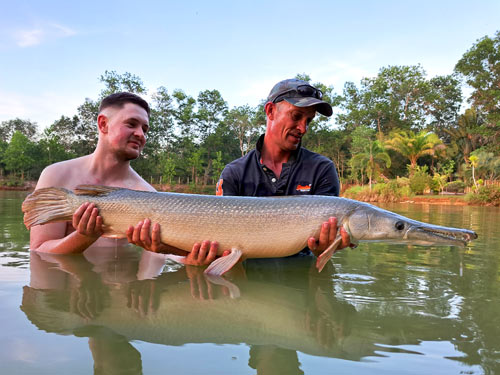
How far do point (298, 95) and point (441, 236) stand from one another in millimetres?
1841

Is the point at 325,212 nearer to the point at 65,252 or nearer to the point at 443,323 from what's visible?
the point at 443,323

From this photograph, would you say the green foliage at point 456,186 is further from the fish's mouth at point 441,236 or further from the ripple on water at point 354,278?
the fish's mouth at point 441,236

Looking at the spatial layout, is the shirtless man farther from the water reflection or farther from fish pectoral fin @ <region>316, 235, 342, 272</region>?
fish pectoral fin @ <region>316, 235, 342, 272</region>

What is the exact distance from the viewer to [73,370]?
4.89 ft

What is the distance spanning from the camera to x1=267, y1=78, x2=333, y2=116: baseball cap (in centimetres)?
360

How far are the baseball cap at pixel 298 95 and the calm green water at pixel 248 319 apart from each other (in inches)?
63.1

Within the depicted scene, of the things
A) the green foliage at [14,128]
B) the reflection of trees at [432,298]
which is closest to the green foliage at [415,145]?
the reflection of trees at [432,298]

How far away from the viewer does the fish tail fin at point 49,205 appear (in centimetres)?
303

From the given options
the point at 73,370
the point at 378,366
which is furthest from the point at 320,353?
the point at 73,370

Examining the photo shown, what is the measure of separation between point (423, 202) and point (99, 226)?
2553cm

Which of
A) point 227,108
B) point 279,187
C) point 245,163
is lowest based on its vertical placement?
point 279,187

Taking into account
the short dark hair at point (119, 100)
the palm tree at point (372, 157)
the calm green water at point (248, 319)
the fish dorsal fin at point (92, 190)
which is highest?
the palm tree at point (372, 157)

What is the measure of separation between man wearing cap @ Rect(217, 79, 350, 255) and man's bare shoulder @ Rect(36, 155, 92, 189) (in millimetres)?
1510

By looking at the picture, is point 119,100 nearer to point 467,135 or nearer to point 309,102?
point 309,102
